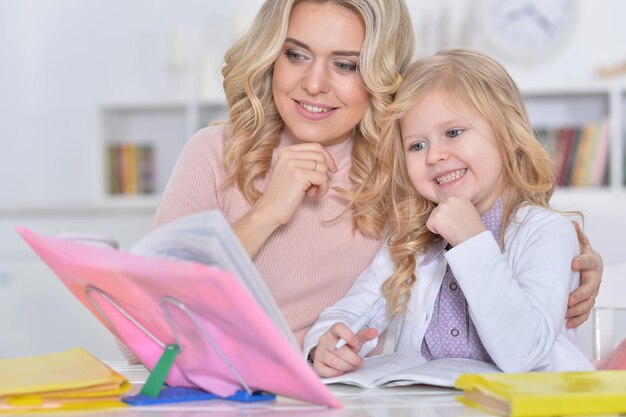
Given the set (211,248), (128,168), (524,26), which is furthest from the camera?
(128,168)

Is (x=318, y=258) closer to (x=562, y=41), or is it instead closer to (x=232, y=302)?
(x=232, y=302)

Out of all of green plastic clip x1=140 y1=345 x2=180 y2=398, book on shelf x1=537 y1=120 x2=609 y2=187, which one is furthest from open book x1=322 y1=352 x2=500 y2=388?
book on shelf x1=537 y1=120 x2=609 y2=187

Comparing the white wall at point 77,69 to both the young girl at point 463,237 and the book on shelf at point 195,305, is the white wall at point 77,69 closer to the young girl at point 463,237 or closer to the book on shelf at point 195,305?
the young girl at point 463,237

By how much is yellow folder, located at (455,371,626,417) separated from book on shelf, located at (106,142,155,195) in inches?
124

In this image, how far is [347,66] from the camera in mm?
1652

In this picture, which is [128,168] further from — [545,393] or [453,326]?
[545,393]

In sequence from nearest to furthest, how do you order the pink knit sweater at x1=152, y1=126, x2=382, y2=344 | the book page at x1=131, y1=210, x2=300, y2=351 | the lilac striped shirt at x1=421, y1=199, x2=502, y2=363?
the book page at x1=131, y1=210, x2=300, y2=351
the lilac striped shirt at x1=421, y1=199, x2=502, y2=363
the pink knit sweater at x1=152, y1=126, x2=382, y2=344

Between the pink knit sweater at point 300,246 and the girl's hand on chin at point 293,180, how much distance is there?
141mm

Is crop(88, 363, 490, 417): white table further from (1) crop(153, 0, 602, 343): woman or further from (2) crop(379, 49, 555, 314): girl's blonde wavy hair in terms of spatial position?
(1) crop(153, 0, 602, 343): woman

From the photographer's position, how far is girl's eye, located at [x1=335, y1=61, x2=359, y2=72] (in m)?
1.65

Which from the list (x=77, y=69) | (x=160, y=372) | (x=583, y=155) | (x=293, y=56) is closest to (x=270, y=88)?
(x=293, y=56)

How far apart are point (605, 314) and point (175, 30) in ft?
9.09

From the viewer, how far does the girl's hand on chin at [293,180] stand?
1.57 metres

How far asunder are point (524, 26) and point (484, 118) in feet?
7.84
